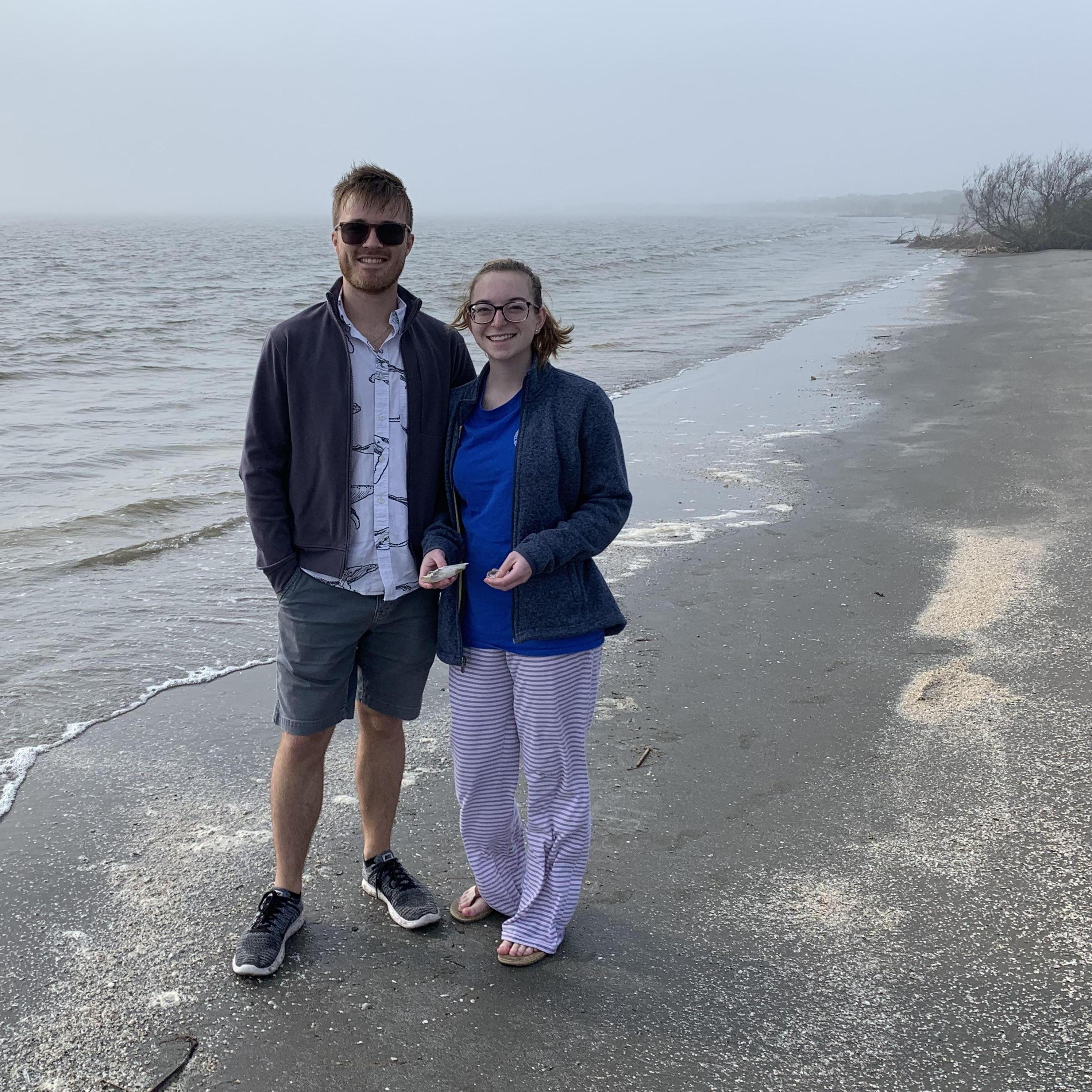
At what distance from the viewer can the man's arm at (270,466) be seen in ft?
9.44

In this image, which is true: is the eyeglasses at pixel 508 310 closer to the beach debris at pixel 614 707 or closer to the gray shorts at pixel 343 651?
the gray shorts at pixel 343 651

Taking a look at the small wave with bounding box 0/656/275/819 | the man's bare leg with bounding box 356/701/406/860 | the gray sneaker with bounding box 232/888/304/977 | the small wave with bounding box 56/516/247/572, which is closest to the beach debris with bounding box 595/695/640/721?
the man's bare leg with bounding box 356/701/406/860

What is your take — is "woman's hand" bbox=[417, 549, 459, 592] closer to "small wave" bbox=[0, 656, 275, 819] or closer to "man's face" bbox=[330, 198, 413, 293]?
"man's face" bbox=[330, 198, 413, 293]

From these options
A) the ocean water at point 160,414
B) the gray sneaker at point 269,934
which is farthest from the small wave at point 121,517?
the gray sneaker at point 269,934

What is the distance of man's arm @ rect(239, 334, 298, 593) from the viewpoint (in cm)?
288

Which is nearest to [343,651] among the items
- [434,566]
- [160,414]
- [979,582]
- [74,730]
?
[434,566]

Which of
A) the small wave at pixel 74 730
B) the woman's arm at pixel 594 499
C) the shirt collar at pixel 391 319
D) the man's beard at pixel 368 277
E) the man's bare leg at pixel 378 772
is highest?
the man's beard at pixel 368 277

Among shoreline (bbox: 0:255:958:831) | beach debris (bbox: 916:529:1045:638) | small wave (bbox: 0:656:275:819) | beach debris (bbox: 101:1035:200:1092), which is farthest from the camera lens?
beach debris (bbox: 916:529:1045:638)

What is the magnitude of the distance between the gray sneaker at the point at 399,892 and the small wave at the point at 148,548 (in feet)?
15.4

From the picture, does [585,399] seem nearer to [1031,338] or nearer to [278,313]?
[1031,338]

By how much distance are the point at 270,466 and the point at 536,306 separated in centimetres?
86

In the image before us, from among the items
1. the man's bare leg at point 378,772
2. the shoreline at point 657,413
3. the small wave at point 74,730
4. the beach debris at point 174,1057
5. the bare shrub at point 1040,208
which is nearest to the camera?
the beach debris at point 174,1057

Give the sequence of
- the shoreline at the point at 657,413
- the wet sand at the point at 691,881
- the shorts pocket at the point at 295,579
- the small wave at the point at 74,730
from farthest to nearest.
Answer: the shoreline at the point at 657,413, the small wave at the point at 74,730, the shorts pocket at the point at 295,579, the wet sand at the point at 691,881

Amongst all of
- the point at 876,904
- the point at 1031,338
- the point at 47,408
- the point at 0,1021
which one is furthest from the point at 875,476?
the point at 47,408
